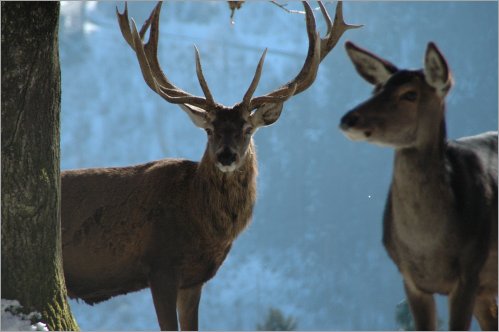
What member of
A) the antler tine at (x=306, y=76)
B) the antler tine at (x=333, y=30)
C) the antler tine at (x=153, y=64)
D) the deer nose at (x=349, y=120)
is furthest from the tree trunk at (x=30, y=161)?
the antler tine at (x=333, y=30)

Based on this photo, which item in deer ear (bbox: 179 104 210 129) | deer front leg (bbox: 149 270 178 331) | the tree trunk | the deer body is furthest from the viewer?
deer ear (bbox: 179 104 210 129)

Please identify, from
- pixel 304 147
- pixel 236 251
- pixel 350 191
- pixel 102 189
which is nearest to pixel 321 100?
pixel 304 147

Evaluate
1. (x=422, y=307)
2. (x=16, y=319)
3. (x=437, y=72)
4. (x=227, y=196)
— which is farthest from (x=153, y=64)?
(x=422, y=307)

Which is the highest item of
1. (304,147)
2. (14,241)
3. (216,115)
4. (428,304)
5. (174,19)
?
(174,19)

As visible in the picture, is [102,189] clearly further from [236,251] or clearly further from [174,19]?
[174,19]

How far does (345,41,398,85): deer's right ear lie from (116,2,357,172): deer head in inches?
67.1

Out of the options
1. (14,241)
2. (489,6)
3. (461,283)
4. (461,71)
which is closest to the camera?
(461,283)

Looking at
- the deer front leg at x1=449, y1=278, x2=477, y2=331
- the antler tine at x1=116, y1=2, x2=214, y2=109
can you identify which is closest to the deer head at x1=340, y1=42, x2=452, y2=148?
the deer front leg at x1=449, y1=278, x2=477, y2=331

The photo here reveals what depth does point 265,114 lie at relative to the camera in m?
8.28

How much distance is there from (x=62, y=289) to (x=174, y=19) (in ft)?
389

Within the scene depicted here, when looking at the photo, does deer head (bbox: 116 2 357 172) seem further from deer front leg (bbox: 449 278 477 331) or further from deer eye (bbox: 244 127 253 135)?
deer front leg (bbox: 449 278 477 331)

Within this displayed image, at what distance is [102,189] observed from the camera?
334 inches

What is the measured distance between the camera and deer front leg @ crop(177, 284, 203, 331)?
8141 millimetres

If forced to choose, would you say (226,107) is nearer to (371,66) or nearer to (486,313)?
(371,66)
